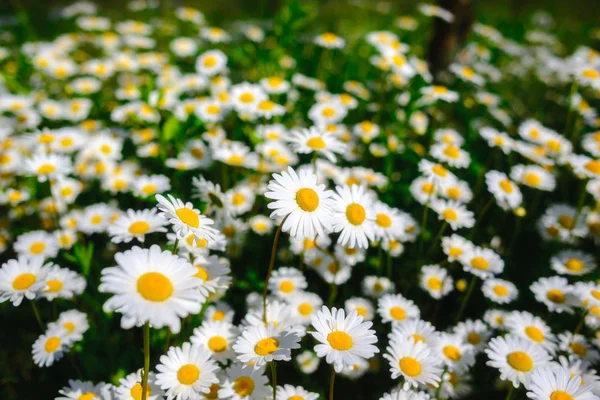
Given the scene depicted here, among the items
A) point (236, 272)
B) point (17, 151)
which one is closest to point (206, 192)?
point (236, 272)

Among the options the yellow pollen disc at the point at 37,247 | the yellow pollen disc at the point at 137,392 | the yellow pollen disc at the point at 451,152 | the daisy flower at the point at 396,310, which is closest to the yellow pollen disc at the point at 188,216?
the yellow pollen disc at the point at 137,392

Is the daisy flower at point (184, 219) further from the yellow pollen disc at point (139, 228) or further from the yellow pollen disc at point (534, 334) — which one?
the yellow pollen disc at point (534, 334)

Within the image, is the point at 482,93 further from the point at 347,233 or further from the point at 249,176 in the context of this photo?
the point at 347,233

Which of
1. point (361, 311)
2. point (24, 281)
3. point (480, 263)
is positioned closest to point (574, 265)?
point (480, 263)

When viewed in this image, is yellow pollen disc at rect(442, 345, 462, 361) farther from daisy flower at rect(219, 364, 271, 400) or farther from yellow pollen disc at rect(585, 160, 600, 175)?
yellow pollen disc at rect(585, 160, 600, 175)

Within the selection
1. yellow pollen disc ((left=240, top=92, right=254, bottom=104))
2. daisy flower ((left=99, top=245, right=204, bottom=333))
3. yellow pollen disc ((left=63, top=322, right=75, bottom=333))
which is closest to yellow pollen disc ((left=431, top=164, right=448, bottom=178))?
yellow pollen disc ((left=240, top=92, right=254, bottom=104))
